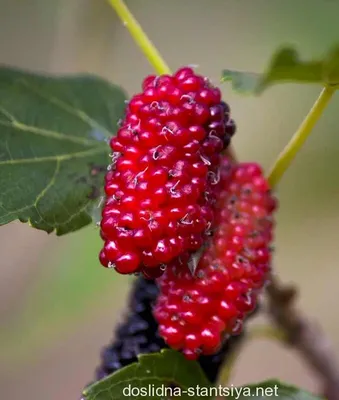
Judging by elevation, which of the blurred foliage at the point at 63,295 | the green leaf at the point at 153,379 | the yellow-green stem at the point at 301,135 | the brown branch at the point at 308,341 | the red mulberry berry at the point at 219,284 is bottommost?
the blurred foliage at the point at 63,295

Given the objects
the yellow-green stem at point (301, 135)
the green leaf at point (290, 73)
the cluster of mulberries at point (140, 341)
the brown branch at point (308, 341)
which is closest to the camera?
the green leaf at point (290, 73)

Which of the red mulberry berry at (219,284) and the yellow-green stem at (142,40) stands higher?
the yellow-green stem at (142,40)

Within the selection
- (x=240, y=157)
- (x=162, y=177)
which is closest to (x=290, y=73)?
(x=162, y=177)

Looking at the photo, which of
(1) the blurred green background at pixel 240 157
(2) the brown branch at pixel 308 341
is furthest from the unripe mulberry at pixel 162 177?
(1) the blurred green background at pixel 240 157

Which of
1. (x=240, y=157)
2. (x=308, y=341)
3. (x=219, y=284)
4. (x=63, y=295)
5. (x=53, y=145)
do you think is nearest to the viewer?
(x=219, y=284)

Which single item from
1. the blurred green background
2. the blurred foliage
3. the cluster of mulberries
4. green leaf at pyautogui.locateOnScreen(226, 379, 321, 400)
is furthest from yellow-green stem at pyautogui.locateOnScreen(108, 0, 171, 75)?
the blurred foliage

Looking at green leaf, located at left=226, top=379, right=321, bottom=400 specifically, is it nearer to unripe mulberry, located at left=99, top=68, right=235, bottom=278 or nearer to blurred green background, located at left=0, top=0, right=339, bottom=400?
unripe mulberry, located at left=99, top=68, right=235, bottom=278

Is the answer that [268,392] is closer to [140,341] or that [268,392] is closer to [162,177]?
[140,341]

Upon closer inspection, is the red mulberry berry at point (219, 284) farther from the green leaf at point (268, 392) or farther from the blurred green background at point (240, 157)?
the blurred green background at point (240, 157)
